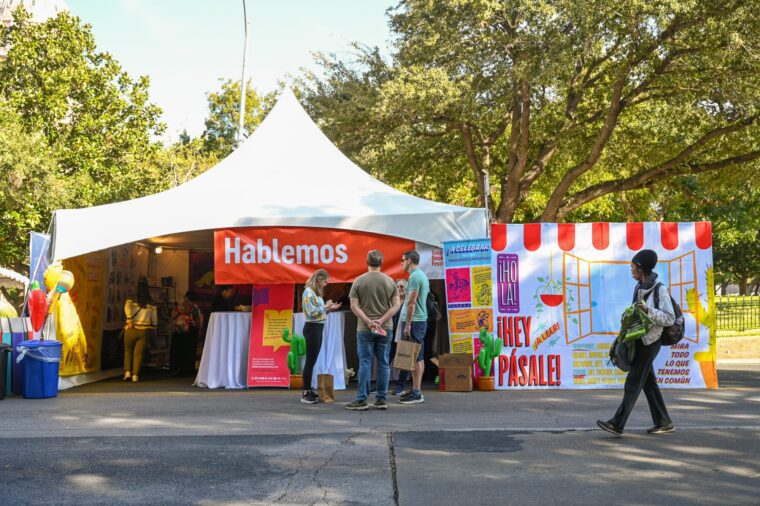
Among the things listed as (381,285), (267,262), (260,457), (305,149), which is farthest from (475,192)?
(260,457)

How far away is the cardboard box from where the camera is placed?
11.8 metres

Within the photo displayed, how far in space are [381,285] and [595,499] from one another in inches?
184

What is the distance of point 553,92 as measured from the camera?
24.8m

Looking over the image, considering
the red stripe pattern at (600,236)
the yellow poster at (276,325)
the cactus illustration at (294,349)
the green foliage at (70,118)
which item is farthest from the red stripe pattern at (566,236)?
the green foliage at (70,118)

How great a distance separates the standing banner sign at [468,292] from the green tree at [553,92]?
4413 mm

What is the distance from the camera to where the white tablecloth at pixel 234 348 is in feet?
42.0

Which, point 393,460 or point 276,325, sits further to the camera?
point 276,325

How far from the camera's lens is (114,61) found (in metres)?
28.4

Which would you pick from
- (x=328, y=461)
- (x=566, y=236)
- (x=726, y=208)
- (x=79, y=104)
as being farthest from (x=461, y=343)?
(x=726, y=208)

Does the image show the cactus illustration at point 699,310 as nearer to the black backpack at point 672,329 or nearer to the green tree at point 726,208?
the black backpack at point 672,329

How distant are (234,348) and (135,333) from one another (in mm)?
2060

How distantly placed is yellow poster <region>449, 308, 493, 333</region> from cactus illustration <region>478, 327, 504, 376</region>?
0.19 meters

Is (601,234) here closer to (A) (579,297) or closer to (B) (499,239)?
(A) (579,297)

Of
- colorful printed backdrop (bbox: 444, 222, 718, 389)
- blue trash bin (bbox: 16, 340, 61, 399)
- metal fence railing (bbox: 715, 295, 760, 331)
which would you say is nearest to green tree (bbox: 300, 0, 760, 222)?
metal fence railing (bbox: 715, 295, 760, 331)
